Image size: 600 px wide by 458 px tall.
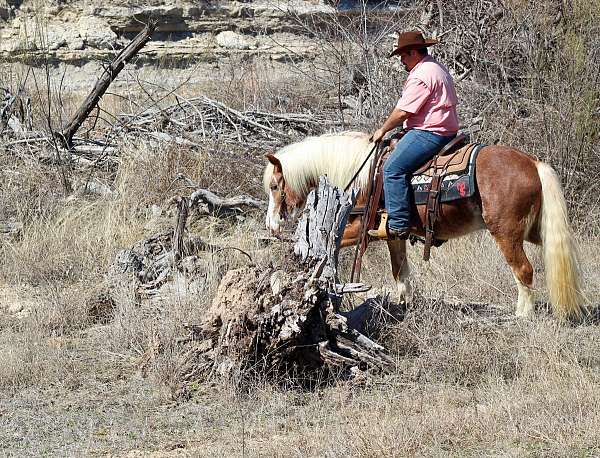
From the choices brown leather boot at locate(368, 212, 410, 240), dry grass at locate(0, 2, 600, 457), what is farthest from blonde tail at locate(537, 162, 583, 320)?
brown leather boot at locate(368, 212, 410, 240)

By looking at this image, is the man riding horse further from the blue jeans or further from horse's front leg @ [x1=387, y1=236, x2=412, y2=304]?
horse's front leg @ [x1=387, y1=236, x2=412, y2=304]

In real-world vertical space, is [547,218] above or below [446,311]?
above

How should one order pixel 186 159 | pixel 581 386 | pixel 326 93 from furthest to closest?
pixel 326 93
pixel 186 159
pixel 581 386

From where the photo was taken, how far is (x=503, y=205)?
7.37 metres

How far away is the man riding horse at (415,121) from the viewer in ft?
24.1

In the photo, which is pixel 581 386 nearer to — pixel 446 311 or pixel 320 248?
pixel 446 311

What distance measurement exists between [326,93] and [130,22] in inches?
328

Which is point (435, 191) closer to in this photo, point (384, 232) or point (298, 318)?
point (384, 232)

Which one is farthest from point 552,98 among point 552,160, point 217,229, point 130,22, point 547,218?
point 130,22

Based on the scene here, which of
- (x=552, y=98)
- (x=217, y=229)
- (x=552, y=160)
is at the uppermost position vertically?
(x=552, y=98)

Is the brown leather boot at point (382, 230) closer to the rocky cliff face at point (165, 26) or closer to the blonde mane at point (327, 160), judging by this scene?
the blonde mane at point (327, 160)

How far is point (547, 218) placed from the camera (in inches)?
288

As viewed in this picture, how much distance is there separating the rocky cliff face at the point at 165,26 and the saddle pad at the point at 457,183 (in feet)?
39.2

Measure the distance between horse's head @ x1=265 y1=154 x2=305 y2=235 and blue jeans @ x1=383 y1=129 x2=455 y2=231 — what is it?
3.06 feet
